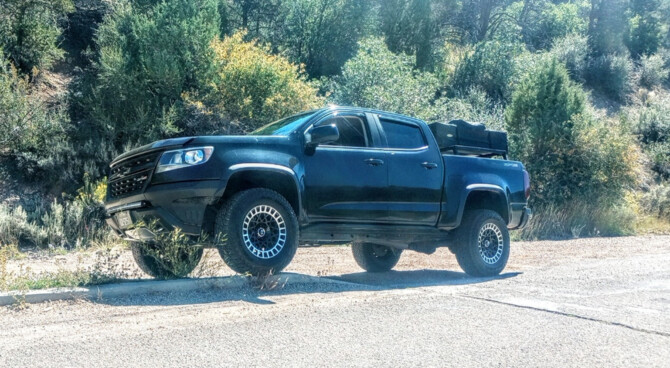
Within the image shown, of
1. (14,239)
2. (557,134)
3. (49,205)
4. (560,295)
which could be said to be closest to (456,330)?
(560,295)

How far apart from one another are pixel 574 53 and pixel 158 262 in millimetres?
37724

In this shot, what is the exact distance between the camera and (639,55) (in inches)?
1826

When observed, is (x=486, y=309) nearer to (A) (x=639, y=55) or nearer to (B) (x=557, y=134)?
(B) (x=557, y=134)

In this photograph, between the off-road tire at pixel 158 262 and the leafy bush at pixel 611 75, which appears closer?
the off-road tire at pixel 158 262

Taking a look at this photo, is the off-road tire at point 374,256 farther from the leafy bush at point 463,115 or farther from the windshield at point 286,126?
the leafy bush at point 463,115

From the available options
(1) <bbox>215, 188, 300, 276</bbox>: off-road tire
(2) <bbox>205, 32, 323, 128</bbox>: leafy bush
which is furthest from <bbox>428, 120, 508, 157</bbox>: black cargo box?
(2) <bbox>205, 32, 323, 128</bbox>: leafy bush

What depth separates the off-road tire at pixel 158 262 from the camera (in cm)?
798

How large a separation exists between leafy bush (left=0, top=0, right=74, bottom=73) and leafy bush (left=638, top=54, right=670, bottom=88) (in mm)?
33407

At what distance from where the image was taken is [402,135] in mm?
9648

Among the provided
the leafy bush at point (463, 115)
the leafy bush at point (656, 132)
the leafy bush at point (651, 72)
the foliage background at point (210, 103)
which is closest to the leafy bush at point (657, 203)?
the foliage background at point (210, 103)

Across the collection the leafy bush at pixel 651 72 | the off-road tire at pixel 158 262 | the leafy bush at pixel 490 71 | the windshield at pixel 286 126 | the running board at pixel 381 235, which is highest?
the leafy bush at pixel 651 72

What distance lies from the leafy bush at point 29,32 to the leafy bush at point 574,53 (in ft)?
87.0

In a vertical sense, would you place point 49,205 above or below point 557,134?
below

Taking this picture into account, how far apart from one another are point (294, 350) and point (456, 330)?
1.50m
